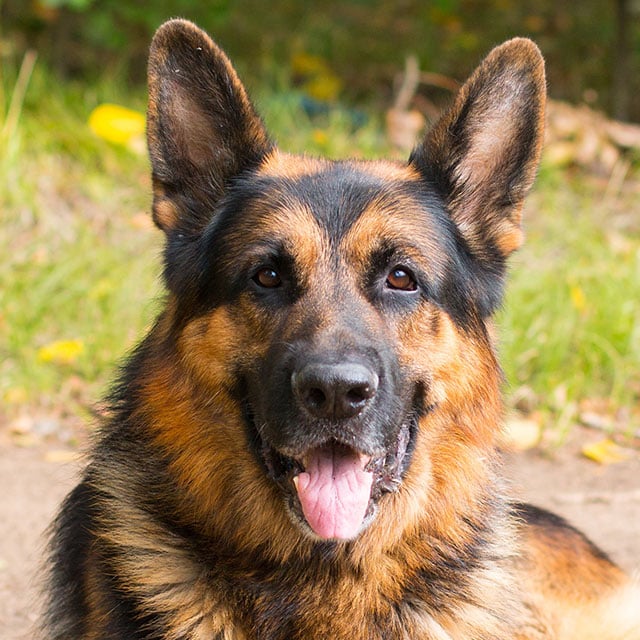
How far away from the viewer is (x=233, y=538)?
11.1ft

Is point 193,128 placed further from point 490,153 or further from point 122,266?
point 122,266

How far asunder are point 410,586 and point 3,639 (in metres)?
1.96

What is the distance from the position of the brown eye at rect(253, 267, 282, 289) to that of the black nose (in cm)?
47

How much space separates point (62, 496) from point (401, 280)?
2.97 meters

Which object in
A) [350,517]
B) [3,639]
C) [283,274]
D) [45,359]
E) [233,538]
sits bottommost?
[3,639]

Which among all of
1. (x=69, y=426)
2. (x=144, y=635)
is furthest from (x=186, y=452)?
(x=69, y=426)

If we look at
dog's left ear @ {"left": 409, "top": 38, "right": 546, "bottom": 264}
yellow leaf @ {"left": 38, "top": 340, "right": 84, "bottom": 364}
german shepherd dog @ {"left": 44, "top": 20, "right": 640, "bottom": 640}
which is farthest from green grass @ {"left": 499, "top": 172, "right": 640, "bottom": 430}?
german shepherd dog @ {"left": 44, "top": 20, "right": 640, "bottom": 640}

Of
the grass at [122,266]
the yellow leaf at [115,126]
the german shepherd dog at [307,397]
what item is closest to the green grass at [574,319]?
the grass at [122,266]

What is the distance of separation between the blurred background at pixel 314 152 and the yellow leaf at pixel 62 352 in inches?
0.8

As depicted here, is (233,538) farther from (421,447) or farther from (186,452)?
(421,447)

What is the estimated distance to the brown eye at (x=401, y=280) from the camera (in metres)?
3.45

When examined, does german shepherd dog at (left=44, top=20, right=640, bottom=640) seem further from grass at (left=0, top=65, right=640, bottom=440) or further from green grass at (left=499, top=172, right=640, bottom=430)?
green grass at (left=499, top=172, right=640, bottom=430)

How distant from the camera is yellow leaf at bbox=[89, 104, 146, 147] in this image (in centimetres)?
845

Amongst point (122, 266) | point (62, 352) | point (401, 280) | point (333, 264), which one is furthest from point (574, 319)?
point (333, 264)
